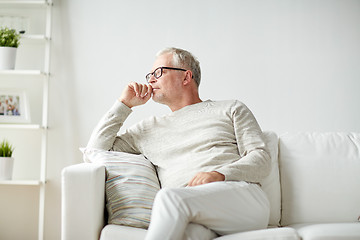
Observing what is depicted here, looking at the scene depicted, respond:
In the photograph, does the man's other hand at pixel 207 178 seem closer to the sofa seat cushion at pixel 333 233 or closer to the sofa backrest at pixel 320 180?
the sofa seat cushion at pixel 333 233

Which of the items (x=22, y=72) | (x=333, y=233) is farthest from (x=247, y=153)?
(x=22, y=72)

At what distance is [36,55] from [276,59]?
1569 millimetres

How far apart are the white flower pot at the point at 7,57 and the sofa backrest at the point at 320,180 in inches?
67.8

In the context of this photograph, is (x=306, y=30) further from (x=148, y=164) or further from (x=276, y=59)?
(x=148, y=164)

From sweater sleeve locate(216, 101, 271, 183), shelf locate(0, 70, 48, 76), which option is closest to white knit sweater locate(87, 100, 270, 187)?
sweater sleeve locate(216, 101, 271, 183)

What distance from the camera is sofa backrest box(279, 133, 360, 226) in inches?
85.6

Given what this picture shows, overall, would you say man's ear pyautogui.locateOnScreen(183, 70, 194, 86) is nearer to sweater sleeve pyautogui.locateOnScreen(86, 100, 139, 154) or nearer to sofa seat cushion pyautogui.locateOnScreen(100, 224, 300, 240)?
sweater sleeve pyautogui.locateOnScreen(86, 100, 139, 154)

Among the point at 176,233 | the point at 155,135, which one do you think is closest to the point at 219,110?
the point at 155,135

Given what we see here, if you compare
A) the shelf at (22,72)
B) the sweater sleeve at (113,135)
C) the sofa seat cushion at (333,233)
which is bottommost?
the sofa seat cushion at (333,233)

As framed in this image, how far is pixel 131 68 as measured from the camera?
119 inches

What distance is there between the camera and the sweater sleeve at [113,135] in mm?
2213

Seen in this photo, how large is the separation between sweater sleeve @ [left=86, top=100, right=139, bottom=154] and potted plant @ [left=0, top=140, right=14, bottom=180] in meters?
0.80

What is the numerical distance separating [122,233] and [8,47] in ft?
5.50

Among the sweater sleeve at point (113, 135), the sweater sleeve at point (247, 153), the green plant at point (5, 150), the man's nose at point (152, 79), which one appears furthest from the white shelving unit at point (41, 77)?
the sweater sleeve at point (247, 153)
